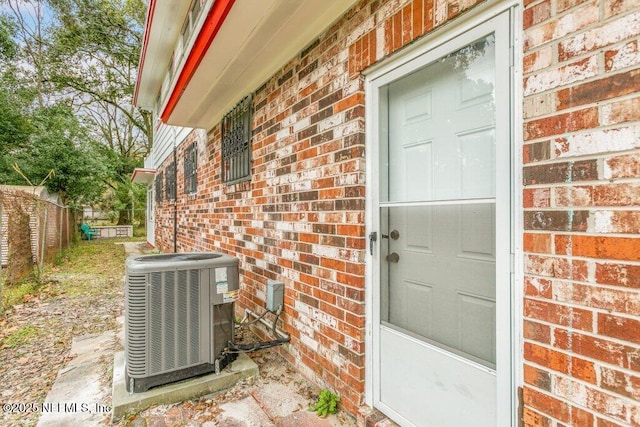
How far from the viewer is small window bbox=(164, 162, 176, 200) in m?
7.53

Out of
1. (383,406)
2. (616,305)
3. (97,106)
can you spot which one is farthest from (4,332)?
(97,106)

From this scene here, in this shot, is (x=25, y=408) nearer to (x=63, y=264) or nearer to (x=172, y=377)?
(x=172, y=377)

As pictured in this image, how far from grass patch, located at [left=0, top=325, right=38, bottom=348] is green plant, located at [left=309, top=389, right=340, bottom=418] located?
3.29 meters

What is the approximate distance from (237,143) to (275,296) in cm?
186

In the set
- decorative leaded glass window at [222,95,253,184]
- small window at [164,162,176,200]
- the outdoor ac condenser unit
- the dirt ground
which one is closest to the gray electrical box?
the outdoor ac condenser unit

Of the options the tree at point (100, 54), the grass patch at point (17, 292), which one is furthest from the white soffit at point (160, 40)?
the tree at point (100, 54)

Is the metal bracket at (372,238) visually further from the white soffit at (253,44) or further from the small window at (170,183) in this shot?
the small window at (170,183)

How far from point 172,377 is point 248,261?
1.31 metres

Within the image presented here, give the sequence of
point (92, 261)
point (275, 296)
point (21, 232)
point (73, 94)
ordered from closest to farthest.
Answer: point (275, 296) < point (21, 232) < point (92, 261) < point (73, 94)

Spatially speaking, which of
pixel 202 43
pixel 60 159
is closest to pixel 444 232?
pixel 202 43

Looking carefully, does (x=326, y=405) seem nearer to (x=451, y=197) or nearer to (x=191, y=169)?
(x=451, y=197)

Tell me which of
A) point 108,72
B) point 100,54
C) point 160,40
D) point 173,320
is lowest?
point 173,320

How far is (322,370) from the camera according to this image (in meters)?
2.29

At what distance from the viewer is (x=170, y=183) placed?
803 centimetres
